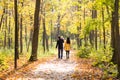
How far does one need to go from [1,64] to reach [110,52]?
25.8ft

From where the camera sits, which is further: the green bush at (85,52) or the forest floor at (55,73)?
the green bush at (85,52)

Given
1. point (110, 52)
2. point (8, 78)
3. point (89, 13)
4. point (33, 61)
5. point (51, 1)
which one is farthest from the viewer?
point (89, 13)

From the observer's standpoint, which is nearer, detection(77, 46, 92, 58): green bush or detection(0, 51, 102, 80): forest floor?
detection(0, 51, 102, 80): forest floor

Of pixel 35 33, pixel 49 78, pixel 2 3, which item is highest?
pixel 2 3

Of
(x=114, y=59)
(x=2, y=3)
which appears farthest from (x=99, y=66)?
(x=2, y=3)

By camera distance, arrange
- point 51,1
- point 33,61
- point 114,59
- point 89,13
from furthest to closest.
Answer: point 89,13 → point 51,1 → point 33,61 → point 114,59

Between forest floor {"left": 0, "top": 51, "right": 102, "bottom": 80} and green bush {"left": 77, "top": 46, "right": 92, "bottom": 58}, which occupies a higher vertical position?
green bush {"left": 77, "top": 46, "right": 92, "bottom": 58}

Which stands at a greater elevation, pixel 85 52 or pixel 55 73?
pixel 85 52

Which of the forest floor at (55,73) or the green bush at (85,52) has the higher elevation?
the green bush at (85,52)

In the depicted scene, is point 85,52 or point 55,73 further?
point 85,52

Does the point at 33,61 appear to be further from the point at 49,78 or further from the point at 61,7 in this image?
the point at 61,7

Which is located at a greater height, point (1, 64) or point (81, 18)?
point (81, 18)

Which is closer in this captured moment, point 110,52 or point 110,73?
point 110,73

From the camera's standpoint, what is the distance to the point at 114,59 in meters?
19.0
